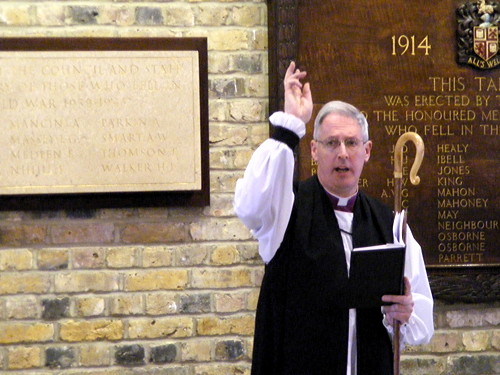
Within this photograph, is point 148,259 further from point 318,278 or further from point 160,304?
point 318,278

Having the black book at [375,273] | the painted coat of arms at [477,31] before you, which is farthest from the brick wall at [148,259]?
the black book at [375,273]

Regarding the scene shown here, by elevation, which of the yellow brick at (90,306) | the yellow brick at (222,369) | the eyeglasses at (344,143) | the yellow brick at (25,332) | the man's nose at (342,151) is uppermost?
the eyeglasses at (344,143)

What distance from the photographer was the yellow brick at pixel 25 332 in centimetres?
357

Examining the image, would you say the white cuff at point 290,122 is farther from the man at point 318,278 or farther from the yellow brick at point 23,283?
the yellow brick at point 23,283

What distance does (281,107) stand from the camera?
3541mm

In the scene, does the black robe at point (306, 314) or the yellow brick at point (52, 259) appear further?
the yellow brick at point (52, 259)

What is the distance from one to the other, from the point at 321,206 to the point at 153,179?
117 centimetres

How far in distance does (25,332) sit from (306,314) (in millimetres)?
1577

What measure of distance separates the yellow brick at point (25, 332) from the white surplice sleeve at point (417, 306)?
1.63m

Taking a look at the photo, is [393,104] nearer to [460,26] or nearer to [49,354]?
[460,26]

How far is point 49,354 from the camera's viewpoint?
3.59m

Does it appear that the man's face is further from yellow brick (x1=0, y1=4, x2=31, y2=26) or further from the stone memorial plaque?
yellow brick (x1=0, y1=4, x2=31, y2=26)

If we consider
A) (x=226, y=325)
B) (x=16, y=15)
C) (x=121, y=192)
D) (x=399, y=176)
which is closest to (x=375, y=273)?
(x=399, y=176)

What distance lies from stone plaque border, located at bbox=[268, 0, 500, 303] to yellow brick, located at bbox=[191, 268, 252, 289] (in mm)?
550
